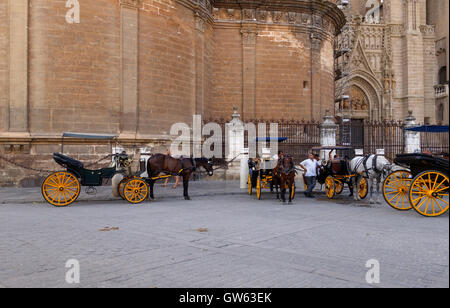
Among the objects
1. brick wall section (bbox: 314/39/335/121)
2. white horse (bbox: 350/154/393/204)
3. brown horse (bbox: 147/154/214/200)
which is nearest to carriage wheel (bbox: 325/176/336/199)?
white horse (bbox: 350/154/393/204)

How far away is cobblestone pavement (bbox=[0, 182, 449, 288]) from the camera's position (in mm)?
4652

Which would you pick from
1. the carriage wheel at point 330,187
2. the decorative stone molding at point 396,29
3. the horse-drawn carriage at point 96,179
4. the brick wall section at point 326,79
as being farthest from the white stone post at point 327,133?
the decorative stone molding at point 396,29

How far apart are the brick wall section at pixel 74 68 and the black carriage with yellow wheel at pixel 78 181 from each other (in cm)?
467

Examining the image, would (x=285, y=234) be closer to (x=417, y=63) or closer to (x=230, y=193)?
(x=230, y=193)

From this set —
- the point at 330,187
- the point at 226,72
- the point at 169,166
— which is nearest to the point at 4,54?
the point at 169,166

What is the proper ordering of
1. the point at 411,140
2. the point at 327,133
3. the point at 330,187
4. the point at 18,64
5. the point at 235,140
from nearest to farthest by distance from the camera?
the point at 330,187 → the point at 18,64 → the point at 235,140 → the point at 327,133 → the point at 411,140

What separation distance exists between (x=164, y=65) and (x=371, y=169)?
10.2 metres

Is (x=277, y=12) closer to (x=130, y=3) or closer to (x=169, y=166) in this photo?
(x=130, y=3)

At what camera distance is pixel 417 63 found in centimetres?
4162

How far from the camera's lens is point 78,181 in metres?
11.9

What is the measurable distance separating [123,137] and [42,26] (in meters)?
5.08

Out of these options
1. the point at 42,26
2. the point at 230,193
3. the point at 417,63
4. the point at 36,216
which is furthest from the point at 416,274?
the point at 417,63

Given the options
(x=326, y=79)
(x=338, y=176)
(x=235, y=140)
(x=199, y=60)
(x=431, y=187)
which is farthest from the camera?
(x=326, y=79)

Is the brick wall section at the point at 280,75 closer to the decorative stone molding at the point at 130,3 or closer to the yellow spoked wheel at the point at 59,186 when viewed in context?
the decorative stone molding at the point at 130,3
